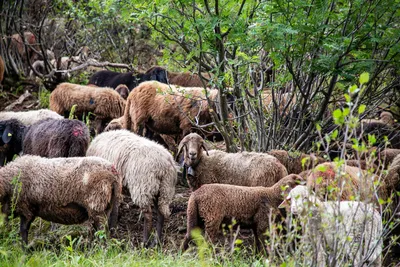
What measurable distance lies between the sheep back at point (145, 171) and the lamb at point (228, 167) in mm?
468

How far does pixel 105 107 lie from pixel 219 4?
5.23m

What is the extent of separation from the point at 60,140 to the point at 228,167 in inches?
92.1

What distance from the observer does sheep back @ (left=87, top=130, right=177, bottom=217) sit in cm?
817

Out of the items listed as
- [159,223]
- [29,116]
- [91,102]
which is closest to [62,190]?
[159,223]

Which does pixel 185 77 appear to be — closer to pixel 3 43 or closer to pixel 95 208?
pixel 3 43

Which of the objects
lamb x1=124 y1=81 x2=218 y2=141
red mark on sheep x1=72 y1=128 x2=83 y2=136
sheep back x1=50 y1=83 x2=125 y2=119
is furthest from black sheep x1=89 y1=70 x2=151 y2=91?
red mark on sheep x1=72 y1=128 x2=83 y2=136

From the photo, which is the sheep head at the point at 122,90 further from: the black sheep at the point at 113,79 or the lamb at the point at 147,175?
the lamb at the point at 147,175

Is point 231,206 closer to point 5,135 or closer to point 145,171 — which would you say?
point 145,171

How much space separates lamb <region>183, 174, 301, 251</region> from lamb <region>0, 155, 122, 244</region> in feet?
3.37

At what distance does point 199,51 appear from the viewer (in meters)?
8.36

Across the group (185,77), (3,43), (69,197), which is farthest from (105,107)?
(69,197)

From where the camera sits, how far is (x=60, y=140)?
9.00 m

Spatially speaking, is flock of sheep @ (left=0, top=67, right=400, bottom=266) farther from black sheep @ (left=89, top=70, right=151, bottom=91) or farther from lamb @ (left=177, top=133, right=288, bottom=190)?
black sheep @ (left=89, top=70, right=151, bottom=91)

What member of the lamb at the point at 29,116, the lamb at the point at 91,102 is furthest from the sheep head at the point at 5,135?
the lamb at the point at 91,102
